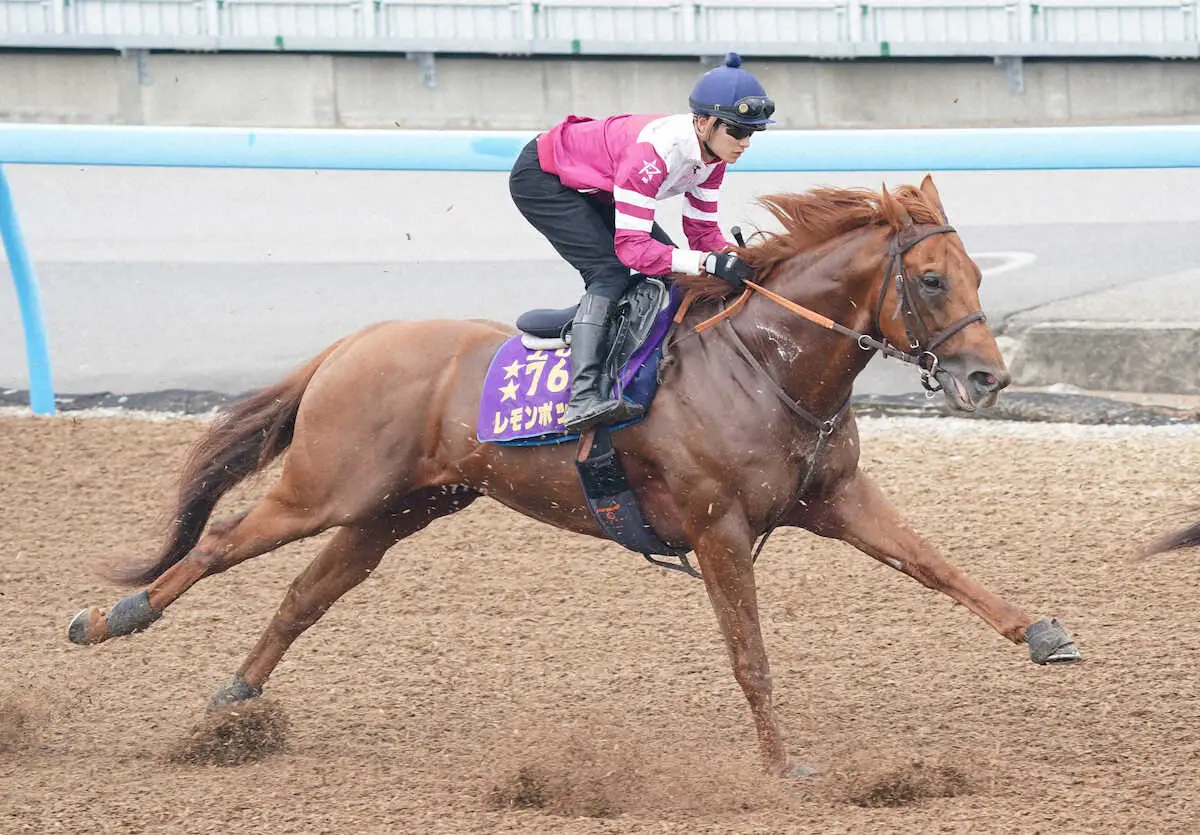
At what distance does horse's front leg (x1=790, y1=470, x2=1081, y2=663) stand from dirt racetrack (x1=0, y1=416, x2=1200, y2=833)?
0.45m

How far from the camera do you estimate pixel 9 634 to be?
6.08m

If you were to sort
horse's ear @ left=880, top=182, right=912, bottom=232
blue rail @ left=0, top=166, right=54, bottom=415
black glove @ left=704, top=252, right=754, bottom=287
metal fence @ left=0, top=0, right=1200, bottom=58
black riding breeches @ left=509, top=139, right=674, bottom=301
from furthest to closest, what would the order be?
metal fence @ left=0, top=0, right=1200, bottom=58 → blue rail @ left=0, top=166, right=54, bottom=415 → black riding breeches @ left=509, top=139, right=674, bottom=301 → black glove @ left=704, top=252, right=754, bottom=287 → horse's ear @ left=880, top=182, right=912, bottom=232

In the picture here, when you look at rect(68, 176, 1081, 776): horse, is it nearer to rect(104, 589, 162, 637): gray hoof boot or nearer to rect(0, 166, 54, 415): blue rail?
rect(104, 589, 162, 637): gray hoof boot

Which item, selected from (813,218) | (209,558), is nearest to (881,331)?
(813,218)

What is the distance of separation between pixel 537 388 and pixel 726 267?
0.72 meters

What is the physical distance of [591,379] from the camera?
4.60 m

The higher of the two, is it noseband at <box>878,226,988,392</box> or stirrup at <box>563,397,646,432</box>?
noseband at <box>878,226,988,392</box>

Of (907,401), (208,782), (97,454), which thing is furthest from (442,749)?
(907,401)

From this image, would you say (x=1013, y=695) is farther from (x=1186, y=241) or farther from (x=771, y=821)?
(x=1186, y=241)

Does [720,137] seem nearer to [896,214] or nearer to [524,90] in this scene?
[896,214]

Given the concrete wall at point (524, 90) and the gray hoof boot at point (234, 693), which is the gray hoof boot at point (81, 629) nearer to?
the gray hoof boot at point (234, 693)

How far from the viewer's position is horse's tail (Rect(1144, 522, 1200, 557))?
4855mm

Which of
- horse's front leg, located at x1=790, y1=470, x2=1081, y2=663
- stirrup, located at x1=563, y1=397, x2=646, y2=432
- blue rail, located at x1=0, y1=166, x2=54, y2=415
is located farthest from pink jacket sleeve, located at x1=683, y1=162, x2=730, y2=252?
blue rail, located at x1=0, y1=166, x2=54, y2=415

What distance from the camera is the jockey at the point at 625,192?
447 cm
